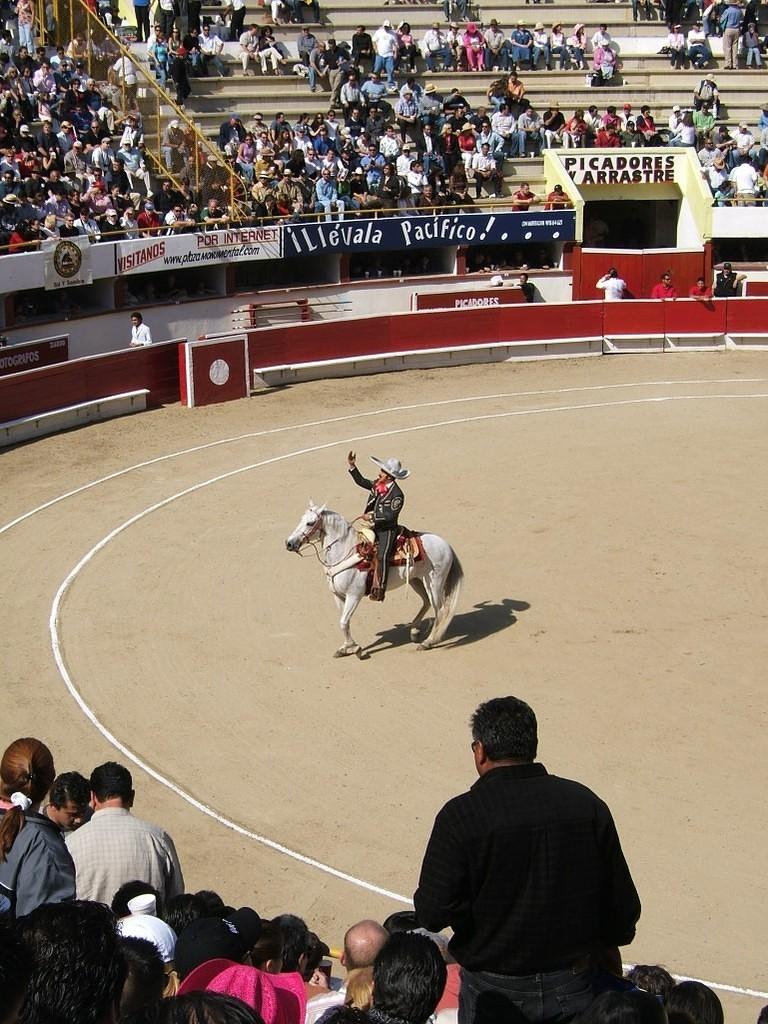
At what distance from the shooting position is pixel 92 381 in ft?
84.9

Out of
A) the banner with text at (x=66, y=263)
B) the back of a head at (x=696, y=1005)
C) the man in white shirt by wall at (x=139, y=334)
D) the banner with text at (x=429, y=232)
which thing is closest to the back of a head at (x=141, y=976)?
the back of a head at (x=696, y=1005)

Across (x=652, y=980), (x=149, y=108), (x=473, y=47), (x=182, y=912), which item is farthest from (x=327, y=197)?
(x=652, y=980)

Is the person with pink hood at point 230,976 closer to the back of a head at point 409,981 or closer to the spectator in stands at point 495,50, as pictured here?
the back of a head at point 409,981

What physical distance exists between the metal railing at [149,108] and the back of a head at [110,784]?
84.2ft

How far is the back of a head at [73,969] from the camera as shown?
3.74 meters

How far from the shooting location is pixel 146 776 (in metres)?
12.8

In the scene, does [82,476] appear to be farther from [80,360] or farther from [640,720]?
[640,720]

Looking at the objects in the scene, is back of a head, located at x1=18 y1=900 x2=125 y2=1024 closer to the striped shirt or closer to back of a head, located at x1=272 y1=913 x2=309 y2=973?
back of a head, located at x1=272 y1=913 x2=309 y2=973

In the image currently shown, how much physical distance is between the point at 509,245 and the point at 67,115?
441 inches

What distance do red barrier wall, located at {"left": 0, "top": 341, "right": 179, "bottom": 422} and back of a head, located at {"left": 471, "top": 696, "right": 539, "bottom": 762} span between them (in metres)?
20.2

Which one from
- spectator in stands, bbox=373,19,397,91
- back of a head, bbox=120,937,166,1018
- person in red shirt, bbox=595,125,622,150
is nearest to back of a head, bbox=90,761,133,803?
back of a head, bbox=120,937,166,1018

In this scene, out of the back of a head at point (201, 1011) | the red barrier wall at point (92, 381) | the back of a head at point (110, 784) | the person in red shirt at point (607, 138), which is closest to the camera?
the back of a head at point (201, 1011)

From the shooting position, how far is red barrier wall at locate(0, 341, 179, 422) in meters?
24.5

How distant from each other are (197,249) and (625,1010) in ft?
90.2
